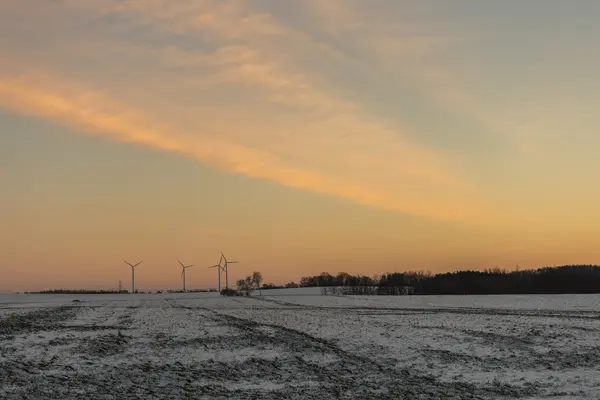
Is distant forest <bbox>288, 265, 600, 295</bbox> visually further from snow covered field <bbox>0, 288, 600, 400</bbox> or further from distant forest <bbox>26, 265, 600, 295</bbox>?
snow covered field <bbox>0, 288, 600, 400</bbox>

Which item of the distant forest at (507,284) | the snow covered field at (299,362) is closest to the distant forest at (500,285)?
the distant forest at (507,284)

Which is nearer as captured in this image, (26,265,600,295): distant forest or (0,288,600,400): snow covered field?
(0,288,600,400): snow covered field

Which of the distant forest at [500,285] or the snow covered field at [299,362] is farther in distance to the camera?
the distant forest at [500,285]

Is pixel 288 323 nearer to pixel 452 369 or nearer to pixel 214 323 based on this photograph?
pixel 214 323

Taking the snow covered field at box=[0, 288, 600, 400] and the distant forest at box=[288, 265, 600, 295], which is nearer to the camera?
the snow covered field at box=[0, 288, 600, 400]

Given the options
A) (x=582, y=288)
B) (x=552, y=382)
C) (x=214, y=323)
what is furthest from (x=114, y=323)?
(x=582, y=288)

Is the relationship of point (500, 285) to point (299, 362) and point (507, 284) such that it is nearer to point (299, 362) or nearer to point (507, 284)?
point (507, 284)

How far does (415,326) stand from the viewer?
35781mm

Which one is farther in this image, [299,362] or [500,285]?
[500,285]

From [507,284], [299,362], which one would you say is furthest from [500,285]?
[299,362]

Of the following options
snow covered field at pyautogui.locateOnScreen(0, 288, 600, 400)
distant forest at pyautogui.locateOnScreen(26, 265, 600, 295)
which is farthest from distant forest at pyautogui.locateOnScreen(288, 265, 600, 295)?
snow covered field at pyautogui.locateOnScreen(0, 288, 600, 400)

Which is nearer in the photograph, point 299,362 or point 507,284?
point 299,362

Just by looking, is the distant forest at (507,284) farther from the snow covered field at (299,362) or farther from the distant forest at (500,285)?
the snow covered field at (299,362)

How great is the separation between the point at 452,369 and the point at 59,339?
17338mm
